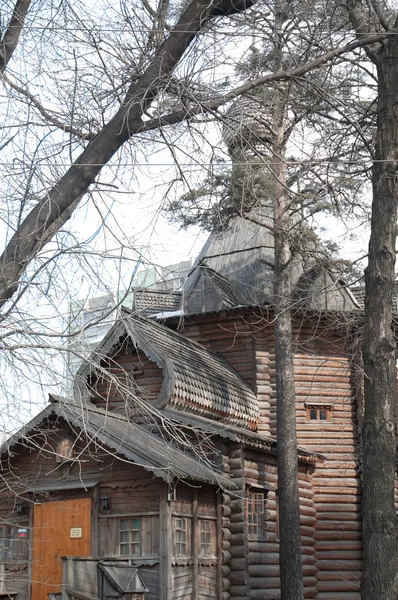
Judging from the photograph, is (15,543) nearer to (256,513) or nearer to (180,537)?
(180,537)

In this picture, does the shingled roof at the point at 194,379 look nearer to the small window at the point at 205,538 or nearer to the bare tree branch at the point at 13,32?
the small window at the point at 205,538

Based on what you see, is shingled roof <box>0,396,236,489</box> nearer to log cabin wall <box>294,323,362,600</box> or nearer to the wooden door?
the wooden door

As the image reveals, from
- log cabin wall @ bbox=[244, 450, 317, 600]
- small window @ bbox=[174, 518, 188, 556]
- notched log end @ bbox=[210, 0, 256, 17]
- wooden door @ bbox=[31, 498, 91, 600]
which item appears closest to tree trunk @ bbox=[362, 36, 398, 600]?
notched log end @ bbox=[210, 0, 256, 17]

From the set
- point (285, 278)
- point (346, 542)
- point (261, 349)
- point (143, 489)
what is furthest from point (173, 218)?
point (346, 542)

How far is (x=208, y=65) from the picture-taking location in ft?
25.3

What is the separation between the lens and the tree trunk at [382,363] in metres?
9.28

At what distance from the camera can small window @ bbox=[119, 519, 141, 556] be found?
14.9 metres

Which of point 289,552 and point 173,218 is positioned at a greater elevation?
point 173,218

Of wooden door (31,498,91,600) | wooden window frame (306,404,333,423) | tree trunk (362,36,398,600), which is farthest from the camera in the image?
wooden window frame (306,404,333,423)

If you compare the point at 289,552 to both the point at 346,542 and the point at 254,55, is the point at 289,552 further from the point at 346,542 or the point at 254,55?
the point at 254,55

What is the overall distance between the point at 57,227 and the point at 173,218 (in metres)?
10.9

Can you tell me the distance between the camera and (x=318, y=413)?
21.2m

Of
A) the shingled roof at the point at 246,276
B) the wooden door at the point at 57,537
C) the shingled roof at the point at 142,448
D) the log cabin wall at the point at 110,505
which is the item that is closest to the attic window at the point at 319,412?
the shingled roof at the point at 246,276

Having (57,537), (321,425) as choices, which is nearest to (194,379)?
(321,425)
